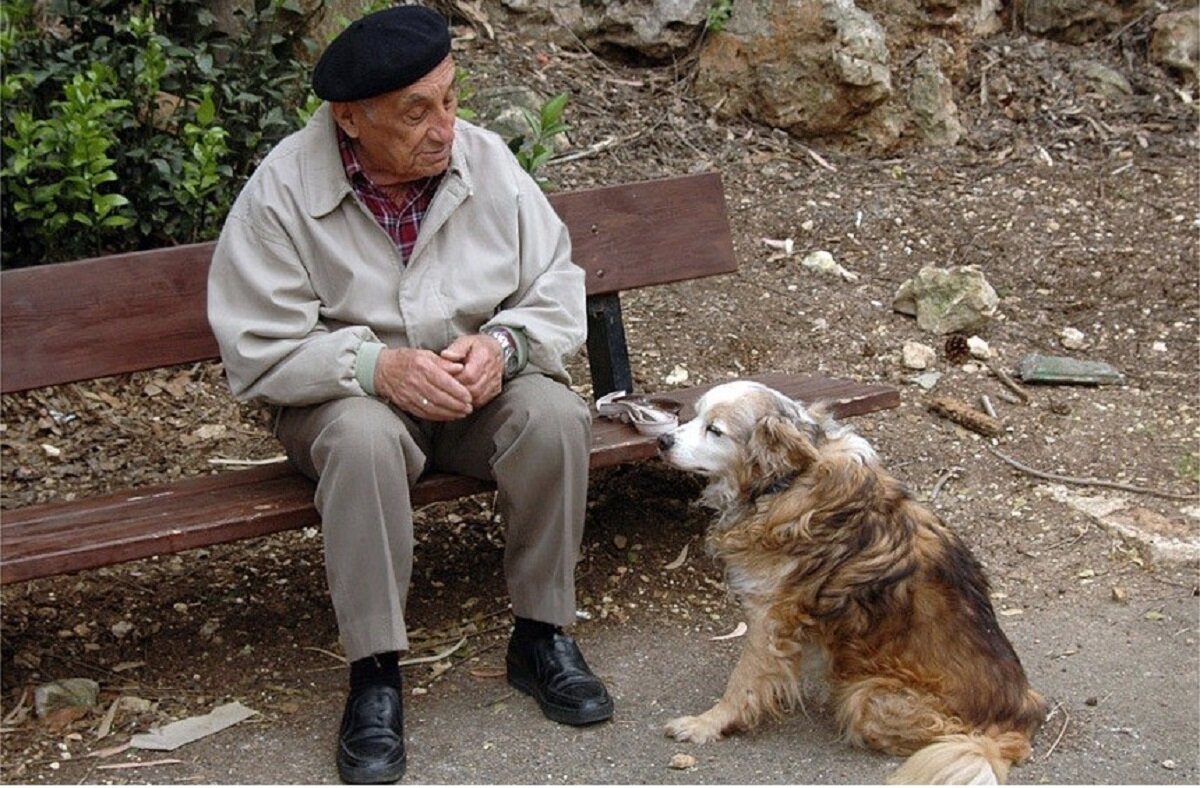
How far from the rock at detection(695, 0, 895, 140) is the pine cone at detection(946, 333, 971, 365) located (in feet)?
5.88

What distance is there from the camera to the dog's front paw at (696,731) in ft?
12.4

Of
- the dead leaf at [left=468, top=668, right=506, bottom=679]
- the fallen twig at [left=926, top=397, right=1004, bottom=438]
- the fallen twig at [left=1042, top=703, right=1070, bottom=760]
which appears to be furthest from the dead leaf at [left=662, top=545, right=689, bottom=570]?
the fallen twig at [left=926, top=397, right=1004, bottom=438]

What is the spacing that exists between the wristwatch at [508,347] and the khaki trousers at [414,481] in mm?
38

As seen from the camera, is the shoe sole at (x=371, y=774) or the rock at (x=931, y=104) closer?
the shoe sole at (x=371, y=774)

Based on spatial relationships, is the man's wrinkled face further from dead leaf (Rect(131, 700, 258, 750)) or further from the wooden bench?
dead leaf (Rect(131, 700, 258, 750))

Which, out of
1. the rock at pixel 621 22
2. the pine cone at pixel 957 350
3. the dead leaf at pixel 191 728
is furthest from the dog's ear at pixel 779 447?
the rock at pixel 621 22

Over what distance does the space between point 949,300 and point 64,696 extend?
3906 millimetres

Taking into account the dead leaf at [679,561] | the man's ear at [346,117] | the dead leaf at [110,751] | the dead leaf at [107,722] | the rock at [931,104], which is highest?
the man's ear at [346,117]

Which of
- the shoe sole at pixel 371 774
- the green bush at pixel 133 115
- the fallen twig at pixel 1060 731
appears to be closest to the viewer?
the shoe sole at pixel 371 774

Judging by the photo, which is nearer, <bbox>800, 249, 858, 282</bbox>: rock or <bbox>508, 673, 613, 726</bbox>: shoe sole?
Answer: <bbox>508, 673, 613, 726</bbox>: shoe sole

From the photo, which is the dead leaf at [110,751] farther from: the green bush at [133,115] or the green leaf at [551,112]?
the green leaf at [551,112]

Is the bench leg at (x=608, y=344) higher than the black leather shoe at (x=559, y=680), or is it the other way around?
the bench leg at (x=608, y=344)

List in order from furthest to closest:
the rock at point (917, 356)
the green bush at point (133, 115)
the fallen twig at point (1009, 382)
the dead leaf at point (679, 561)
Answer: the rock at point (917, 356)
the fallen twig at point (1009, 382)
the green bush at point (133, 115)
the dead leaf at point (679, 561)

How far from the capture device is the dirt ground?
3.96 meters
